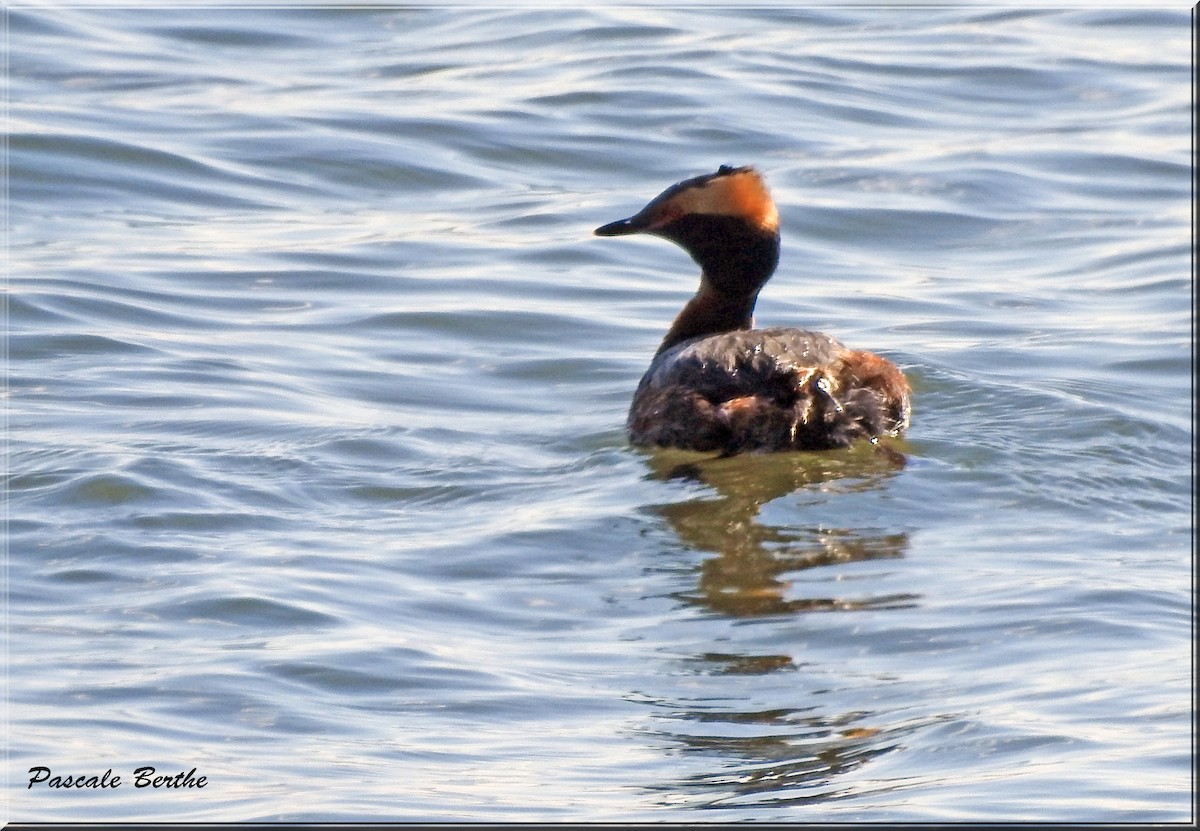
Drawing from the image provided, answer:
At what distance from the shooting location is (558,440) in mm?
8695

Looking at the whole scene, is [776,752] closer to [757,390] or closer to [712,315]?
[757,390]

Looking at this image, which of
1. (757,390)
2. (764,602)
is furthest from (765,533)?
(757,390)

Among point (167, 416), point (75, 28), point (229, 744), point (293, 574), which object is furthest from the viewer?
point (75, 28)

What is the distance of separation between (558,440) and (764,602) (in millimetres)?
2512

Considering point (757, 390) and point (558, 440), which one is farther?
point (558, 440)

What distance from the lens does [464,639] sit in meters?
6.04

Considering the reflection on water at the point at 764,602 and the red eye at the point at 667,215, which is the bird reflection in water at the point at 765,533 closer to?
the reflection on water at the point at 764,602

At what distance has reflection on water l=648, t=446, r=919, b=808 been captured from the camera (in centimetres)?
490

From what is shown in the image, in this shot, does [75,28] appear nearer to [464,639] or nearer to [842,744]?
[464,639]

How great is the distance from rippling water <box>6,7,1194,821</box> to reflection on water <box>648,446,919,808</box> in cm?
2

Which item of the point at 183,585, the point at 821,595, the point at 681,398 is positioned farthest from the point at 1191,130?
the point at 183,585

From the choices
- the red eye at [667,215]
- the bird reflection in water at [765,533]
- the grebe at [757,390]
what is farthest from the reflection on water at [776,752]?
the red eye at [667,215]

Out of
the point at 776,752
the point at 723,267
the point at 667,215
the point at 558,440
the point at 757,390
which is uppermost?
the point at 667,215

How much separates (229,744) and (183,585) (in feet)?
4.35
